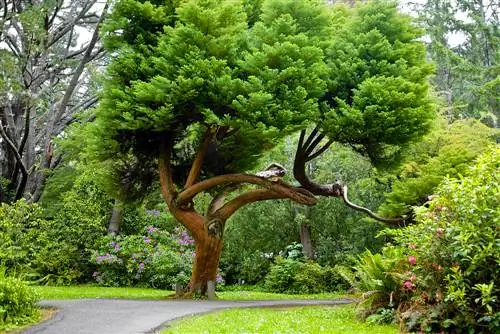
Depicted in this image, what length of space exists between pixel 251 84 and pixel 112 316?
694cm

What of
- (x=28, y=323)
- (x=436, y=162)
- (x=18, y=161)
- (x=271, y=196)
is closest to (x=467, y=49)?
(x=436, y=162)

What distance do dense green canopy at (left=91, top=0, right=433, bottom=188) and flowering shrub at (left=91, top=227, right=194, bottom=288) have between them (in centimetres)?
725

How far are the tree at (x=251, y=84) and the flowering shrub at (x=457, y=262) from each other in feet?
18.8

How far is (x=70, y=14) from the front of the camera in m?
19.7

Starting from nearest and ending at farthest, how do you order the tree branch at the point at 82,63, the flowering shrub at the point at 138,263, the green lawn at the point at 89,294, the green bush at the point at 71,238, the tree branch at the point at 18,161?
the green lawn at the point at 89,294
the tree branch at the point at 18,161
the tree branch at the point at 82,63
the flowering shrub at the point at 138,263
the green bush at the point at 71,238

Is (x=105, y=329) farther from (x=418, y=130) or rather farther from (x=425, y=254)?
(x=418, y=130)

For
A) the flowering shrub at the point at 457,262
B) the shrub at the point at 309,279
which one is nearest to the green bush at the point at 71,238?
the shrub at the point at 309,279

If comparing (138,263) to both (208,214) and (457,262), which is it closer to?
(208,214)

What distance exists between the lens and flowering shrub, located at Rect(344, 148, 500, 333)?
7570 millimetres

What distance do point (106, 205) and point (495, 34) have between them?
2487cm

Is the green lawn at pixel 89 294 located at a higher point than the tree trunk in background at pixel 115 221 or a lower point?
lower

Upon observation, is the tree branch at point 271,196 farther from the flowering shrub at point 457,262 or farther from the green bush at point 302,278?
the green bush at point 302,278

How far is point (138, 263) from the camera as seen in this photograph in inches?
909

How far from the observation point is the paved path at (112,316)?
28.3 ft
